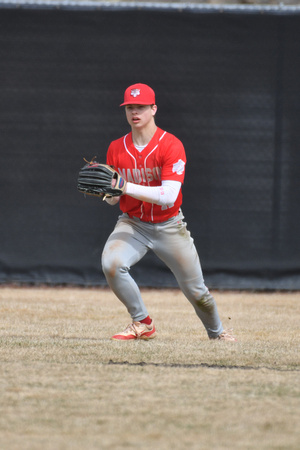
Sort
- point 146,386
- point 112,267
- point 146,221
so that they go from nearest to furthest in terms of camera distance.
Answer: point 146,386 → point 112,267 → point 146,221

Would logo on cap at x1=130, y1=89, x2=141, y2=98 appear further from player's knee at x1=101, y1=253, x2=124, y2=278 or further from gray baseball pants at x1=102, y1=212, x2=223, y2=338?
player's knee at x1=101, y1=253, x2=124, y2=278

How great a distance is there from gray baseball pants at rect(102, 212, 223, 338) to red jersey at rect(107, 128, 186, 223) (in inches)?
3.3

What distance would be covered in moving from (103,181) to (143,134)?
0.54 metres

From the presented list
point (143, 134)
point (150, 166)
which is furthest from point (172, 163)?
point (143, 134)

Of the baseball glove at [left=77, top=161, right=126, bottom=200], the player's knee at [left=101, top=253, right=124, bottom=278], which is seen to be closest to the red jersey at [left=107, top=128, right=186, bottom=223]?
the baseball glove at [left=77, top=161, right=126, bottom=200]

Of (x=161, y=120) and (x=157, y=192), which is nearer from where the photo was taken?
(x=157, y=192)

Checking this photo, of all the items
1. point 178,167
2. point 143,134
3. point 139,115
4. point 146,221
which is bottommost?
point 146,221

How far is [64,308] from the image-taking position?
25.4 feet

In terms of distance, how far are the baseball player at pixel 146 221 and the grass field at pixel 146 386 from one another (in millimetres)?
305

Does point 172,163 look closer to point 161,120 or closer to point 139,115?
point 139,115

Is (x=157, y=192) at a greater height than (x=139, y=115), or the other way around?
(x=139, y=115)

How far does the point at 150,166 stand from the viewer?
5.63 m

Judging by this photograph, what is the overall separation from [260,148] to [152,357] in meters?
4.67

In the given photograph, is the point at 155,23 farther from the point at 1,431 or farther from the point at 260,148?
the point at 1,431
